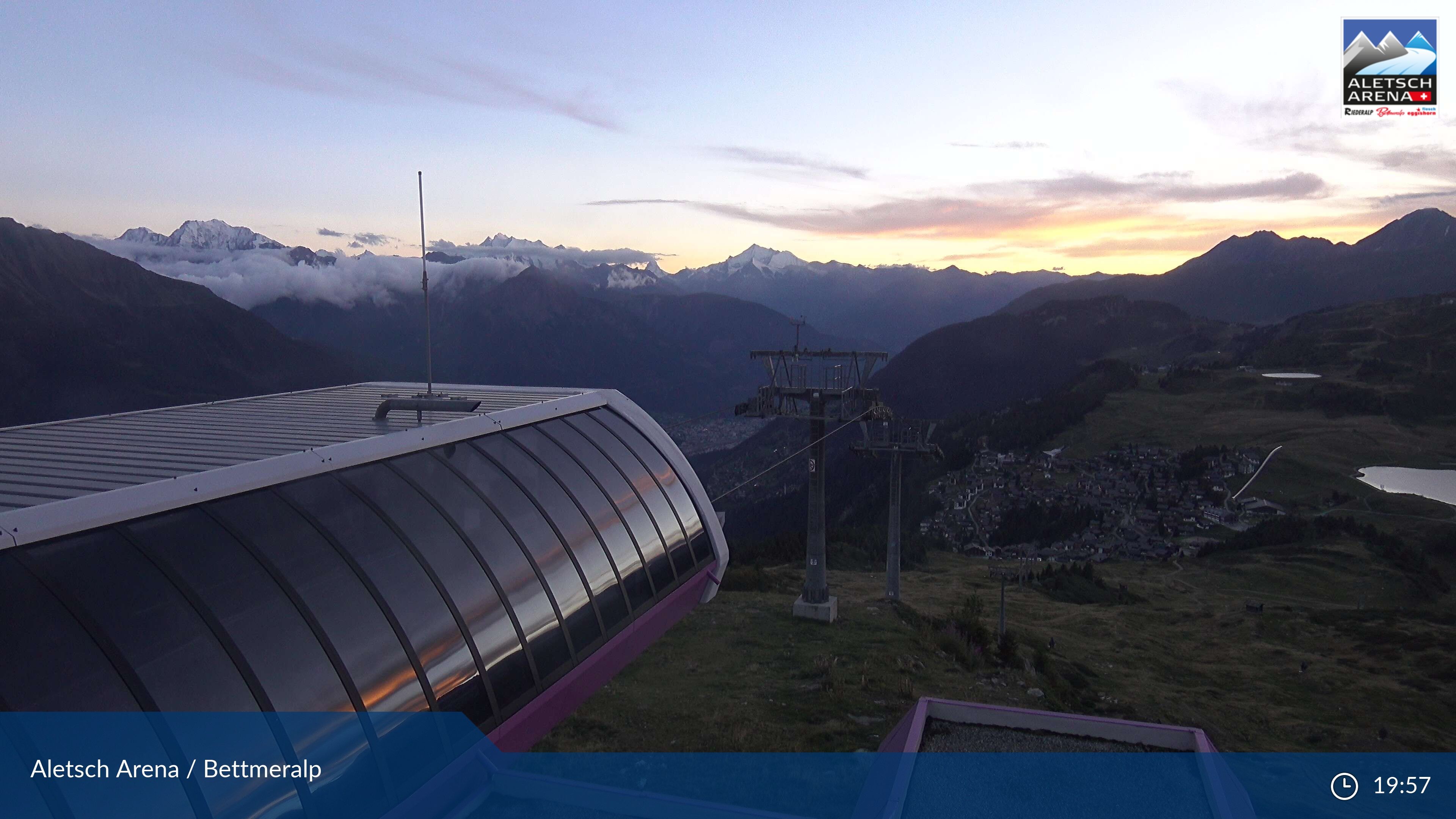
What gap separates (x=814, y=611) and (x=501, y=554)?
701 inches

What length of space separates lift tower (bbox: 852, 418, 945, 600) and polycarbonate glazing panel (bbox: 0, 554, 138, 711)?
33.2 m

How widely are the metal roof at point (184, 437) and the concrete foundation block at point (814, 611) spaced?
12312 millimetres

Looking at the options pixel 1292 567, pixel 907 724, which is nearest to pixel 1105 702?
pixel 907 724

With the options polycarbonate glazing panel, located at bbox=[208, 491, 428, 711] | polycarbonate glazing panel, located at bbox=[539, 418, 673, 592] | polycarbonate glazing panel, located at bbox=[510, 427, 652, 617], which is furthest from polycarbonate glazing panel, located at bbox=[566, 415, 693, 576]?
polycarbonate glazing panel, located at bbox=[208, 491, 428, 711]

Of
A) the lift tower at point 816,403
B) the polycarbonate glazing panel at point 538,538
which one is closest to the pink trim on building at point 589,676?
the polycarbonate glazing panel at point 538,538

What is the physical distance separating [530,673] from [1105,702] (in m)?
22.1

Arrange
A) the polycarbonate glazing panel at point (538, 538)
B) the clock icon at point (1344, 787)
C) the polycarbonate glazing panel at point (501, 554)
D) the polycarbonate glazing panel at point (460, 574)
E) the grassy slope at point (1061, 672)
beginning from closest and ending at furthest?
the polycarbonate glazing panel at point (460, 574)
the polycarbonate glazing panel at point (501, 554)
the polycarbonate glazing panel at point (538, 538)
the grassy slope at point (1061, 672)
the clock icon at point (1344, 787)

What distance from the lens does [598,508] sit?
17.4 metres

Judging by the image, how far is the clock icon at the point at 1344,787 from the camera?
81.0 ft

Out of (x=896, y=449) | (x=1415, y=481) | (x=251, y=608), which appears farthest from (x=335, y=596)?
(x=1415, y=481)

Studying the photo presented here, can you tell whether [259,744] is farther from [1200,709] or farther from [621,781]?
[1200,709]

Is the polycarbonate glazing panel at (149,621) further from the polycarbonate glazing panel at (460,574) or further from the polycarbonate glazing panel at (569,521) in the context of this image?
the polycarbonate glazing panel at (569,521)

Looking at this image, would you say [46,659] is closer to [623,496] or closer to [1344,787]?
[623,496]

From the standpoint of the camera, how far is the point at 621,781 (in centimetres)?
1397
